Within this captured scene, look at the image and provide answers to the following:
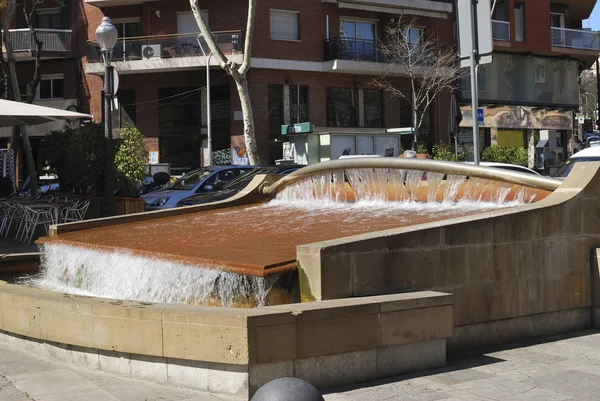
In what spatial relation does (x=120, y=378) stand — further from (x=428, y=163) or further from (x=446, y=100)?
(x=446, y=100)

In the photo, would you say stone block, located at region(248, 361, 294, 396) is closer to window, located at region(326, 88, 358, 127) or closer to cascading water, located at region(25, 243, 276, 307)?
cascading water, located at region(25, 243, 276, 307)

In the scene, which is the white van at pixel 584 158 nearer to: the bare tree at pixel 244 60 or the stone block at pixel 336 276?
the stone block at pixel 336 276

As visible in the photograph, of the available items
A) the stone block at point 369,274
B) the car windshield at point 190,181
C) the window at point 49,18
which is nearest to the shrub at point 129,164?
the car windshield at point 190,181

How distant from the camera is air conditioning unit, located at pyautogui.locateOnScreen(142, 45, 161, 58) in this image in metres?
35.0

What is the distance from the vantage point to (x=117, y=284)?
25.3 feet

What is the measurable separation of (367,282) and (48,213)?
10537 millimetres

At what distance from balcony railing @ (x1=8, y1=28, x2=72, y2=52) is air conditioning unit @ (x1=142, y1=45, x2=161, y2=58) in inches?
184

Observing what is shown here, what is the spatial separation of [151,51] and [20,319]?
29804 millimetres

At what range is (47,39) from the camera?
1474 inches

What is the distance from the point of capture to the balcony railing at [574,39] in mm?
45028

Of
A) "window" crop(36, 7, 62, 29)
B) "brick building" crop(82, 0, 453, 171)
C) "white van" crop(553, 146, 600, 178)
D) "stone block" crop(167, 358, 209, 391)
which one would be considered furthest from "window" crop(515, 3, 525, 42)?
"stone block" crop(167, 358, 209, 391)

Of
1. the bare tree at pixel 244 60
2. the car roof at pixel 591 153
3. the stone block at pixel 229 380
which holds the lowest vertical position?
the stone block at pixel 229 380

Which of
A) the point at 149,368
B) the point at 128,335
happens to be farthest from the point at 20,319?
the point at 149,368

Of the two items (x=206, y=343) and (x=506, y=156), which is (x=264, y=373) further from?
(x=506, y=156)
